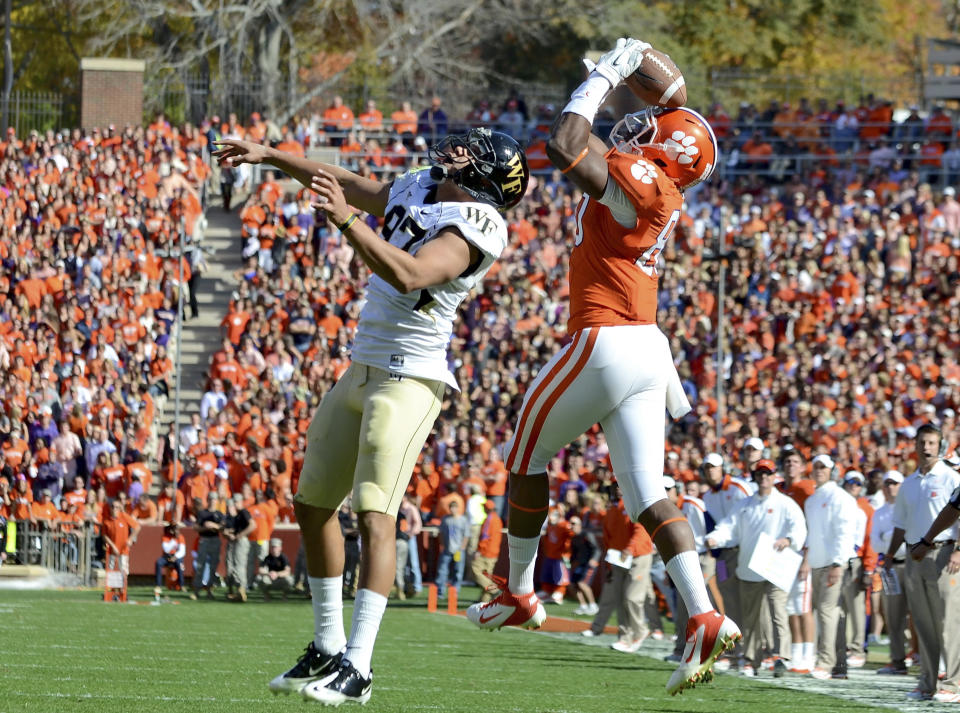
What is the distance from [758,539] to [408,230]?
799 cm

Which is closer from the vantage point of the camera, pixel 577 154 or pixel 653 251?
pixel 577 154

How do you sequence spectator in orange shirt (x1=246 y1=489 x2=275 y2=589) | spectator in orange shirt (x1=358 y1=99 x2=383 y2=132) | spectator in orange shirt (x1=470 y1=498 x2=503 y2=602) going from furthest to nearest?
1. spectator in orange shirt (x1=358 y1=99 x2=383 y2=132)
2. spectator in orange shirt (x1=246 y1=489 x2=275 y2=589)
3. spectator in orange shirt (x1=470 y1=498 x2=503 y2=602)

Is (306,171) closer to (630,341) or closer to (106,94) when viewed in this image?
(630,341)

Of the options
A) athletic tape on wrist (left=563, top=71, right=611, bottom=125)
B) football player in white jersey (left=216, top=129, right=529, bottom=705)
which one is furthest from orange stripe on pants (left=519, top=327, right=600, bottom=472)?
athletic tape on wrist (left=563, top=71, right=611, bottom=125)

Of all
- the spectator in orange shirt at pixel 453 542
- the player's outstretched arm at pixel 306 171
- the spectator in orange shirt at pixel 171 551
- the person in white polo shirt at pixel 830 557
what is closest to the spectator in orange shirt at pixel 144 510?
the spectator in orange shirt at pixel 171 551

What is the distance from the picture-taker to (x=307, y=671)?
672 centimetres

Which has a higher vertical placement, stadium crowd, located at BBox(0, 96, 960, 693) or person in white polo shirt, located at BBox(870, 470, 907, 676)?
stadium crowd, located at BBox(0, 96, 960, 693)

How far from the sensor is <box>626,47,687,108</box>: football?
691cm

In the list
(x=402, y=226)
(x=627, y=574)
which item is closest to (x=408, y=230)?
(x=402, y=226)

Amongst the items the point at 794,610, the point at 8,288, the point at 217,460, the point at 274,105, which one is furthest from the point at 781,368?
the point at 274,105

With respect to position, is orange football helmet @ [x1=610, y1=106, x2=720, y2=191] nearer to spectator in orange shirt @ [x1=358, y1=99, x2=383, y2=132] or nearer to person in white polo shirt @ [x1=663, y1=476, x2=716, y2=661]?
person in white polo shirt @ [x1=663, y1=476, x2=716, y2=661]

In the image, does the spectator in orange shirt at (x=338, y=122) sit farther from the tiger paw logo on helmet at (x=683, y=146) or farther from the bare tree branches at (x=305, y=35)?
the tiger paw logo on helmet at (x=683, y=146)

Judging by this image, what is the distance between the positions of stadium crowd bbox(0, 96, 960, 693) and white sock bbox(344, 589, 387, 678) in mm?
9720

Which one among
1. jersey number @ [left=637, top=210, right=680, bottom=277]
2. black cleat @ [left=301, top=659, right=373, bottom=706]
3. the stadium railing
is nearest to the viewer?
black cleat @ [left=301, top=659, right=373, bottom=706]
